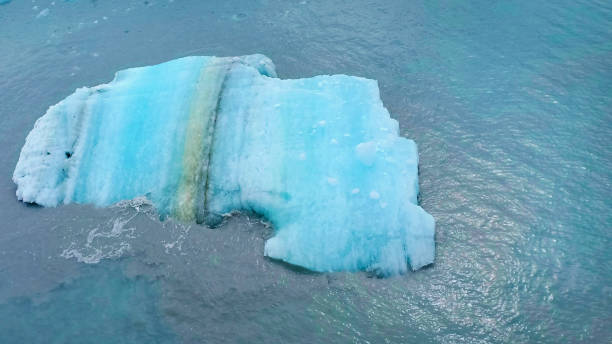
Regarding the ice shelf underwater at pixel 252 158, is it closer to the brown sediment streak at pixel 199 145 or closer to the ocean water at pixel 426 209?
the brown sediment streak at pixel 199 145

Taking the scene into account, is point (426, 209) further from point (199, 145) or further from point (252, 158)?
point (199, 145)

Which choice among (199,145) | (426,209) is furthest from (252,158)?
(426,209)

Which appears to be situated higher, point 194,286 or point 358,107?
point 358,107

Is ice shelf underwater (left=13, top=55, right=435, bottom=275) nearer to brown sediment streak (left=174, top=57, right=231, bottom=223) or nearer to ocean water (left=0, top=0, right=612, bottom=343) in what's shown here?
brown sediment streak (left=174, top=57, right=231, bottom=223)

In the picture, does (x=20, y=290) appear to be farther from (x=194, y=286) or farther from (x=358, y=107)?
(x=358, y=107)

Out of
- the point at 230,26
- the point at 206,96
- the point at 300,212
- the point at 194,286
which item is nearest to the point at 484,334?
the point at 300,212

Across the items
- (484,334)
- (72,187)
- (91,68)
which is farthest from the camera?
(91,68)

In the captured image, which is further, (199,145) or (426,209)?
(199,145)
